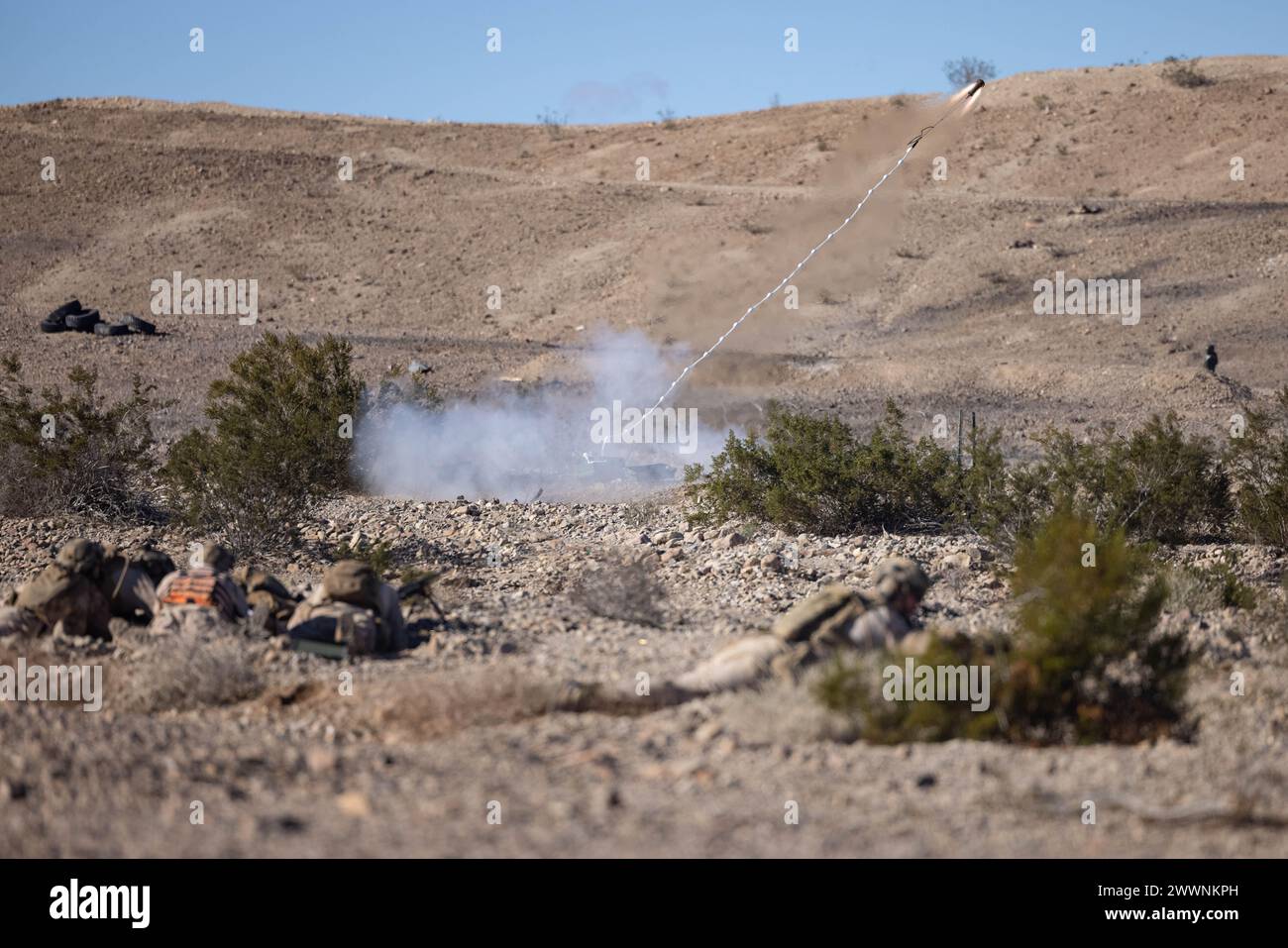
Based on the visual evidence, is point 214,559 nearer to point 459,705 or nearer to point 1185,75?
point 459,705

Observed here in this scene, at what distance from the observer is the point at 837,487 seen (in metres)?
14.0

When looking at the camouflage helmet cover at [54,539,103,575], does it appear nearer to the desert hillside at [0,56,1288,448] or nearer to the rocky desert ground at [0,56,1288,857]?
the rocky desert ground at [0,56,1288,857]

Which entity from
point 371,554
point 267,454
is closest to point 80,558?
point 371,554

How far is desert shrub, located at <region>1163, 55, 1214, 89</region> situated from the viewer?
47531mm

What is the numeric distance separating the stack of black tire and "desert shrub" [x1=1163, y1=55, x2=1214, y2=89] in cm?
3621

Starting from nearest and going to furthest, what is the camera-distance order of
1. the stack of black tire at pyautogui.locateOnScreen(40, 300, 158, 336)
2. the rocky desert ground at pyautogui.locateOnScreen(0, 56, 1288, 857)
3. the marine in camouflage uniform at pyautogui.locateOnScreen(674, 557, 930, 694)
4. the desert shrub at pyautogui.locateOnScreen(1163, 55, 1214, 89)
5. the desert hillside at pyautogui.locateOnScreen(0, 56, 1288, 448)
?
the rocky desert ground at pyautogui.locateOnScreen(0, 56, 1288, 857)
the marine in camouflage uniform at pyautogui.locateOnScreen(674, 557, 930, 694)
the desert hillside at pyautogui.locateOnScreen(0, 56, 1288, 448)
the stack of black tire at pyautogui.locateOnScreen(40, 300, 158, 336)
the desert shrub at pyautogui.locateOnScreen(1163, 55, 1214, 89)

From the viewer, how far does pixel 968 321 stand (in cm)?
3103

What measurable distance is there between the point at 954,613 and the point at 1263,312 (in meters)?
23.0

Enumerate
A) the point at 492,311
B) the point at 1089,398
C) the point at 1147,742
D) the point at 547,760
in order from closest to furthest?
the point at 547,760 < the point at 1147,742 < the point at 1089,398 < the point at 492,311

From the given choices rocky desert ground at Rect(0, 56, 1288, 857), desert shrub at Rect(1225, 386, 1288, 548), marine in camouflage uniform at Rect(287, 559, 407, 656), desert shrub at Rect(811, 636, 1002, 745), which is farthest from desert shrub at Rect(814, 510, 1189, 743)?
desert shrub at Rect(1225, 386, 1288, 548)

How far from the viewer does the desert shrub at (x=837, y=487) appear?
14.0m

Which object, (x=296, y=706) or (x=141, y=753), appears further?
(x=296, y=706)
